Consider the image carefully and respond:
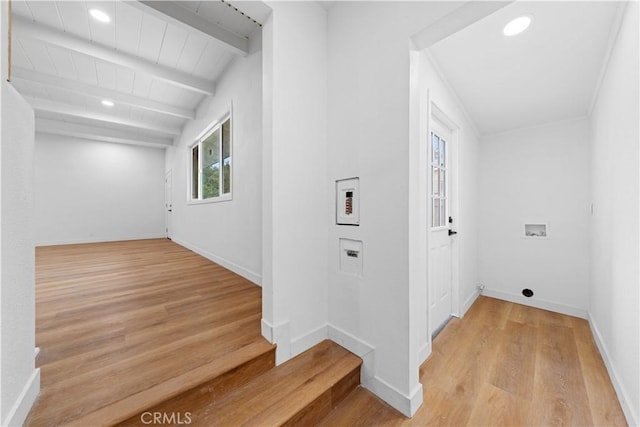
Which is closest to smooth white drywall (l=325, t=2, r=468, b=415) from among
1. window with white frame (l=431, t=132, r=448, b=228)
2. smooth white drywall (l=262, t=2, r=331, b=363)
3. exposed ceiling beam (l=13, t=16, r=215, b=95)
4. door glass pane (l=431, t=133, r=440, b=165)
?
smooth white drywall (l=262, t=2, r=331, b=363)

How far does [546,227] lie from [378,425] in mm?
3124

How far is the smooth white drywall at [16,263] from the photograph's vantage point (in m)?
0.84

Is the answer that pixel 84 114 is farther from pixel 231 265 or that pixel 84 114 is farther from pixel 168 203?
pixel 231 265

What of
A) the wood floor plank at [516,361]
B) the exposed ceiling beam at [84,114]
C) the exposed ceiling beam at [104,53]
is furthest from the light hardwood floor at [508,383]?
the exposed ceiling beam at [84,114]

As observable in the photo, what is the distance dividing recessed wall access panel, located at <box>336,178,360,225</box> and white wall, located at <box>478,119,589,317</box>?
269 centimetres

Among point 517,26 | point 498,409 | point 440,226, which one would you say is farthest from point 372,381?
point 517,26

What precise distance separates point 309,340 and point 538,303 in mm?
3069

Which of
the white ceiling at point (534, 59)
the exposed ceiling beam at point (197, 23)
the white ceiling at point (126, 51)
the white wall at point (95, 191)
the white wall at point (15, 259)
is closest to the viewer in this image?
the white wall at point (15, 259)

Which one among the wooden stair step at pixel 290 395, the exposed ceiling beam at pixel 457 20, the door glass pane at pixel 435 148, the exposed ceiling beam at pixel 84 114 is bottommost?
the wooden stair step at pixel 290 395

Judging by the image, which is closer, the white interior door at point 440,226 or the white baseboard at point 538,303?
the white interior door at point 440,226

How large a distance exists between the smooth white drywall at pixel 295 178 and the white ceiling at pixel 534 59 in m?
1.00

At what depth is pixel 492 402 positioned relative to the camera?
1.42m

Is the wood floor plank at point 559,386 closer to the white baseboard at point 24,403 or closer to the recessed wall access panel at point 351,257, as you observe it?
the recessed wall access panel at point 351,257

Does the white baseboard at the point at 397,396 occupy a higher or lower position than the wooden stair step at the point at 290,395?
lower
